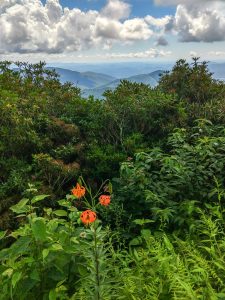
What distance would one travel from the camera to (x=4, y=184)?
639cm

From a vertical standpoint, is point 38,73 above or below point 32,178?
above

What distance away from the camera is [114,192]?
6.13 meters

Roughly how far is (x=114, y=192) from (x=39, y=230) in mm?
2683

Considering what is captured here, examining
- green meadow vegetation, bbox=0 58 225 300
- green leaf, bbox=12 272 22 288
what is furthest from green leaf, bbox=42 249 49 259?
green leaf, bbox=12 272 22 288

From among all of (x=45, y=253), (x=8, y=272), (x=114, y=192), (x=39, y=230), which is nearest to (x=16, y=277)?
(x=8, y=272)

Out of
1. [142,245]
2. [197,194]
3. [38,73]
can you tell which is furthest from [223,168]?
[38,73]

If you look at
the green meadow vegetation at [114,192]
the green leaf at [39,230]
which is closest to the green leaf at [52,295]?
the green meadow vegetation at [114,192]

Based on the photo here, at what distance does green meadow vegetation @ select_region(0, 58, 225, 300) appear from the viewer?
361 centimetres

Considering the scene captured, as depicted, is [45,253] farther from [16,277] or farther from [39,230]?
[16,277]

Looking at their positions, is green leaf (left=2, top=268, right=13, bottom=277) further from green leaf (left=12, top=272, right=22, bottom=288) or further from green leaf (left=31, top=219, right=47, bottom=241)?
green leaf (left=31, top=219, right=47, bottom=241)

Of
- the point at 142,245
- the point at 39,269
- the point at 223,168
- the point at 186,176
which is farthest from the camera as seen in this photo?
the point at 223,168

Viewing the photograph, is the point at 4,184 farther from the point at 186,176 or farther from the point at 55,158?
the point at 186,176

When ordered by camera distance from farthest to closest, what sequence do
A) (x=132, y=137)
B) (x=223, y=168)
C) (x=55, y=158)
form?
(x=132, y=137), (x=55, y=158), (x=223, y=168)

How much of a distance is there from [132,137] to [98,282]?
15.7ft
